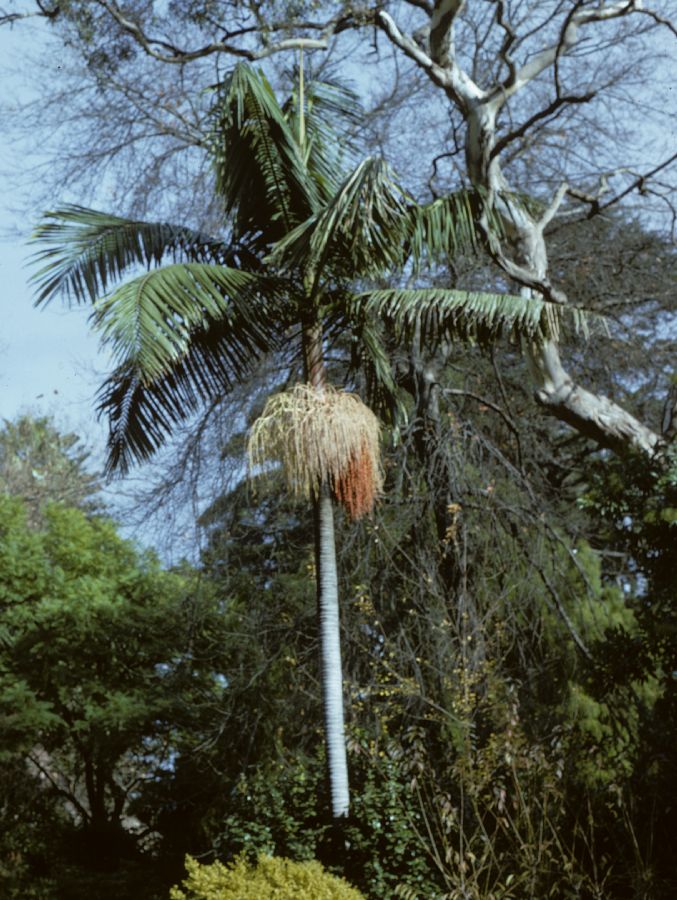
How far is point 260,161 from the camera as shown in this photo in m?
10.0

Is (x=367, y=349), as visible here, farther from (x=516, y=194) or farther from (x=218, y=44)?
(x=218, y=44)

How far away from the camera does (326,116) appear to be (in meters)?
11.1

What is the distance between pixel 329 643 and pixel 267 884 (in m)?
2.33

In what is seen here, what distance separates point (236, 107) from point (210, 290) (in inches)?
75.3

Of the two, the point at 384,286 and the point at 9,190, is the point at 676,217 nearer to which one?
the point at 384,286

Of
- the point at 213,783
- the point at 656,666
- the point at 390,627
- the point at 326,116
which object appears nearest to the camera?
the point at 656,666

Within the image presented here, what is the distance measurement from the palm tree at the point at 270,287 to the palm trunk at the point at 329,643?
0.01 m

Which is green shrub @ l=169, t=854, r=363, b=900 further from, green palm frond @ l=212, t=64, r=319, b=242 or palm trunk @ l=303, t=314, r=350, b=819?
green palm frond @ l=212, t=64, r=319, b=242

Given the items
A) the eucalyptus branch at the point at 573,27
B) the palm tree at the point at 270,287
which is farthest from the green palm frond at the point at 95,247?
the eucalyptus branch at the point at 573,27

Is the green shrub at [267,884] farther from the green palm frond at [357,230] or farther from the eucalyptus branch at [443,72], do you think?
the eucalyptus branch at [443,72]

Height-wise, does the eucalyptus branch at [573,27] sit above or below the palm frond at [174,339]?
above

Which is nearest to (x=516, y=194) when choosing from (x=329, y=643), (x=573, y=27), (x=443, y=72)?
(x=443, y=72)

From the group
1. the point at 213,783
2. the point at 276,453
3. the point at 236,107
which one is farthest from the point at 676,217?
the point at 213,783

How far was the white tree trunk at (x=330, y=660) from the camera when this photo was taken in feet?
29.0
